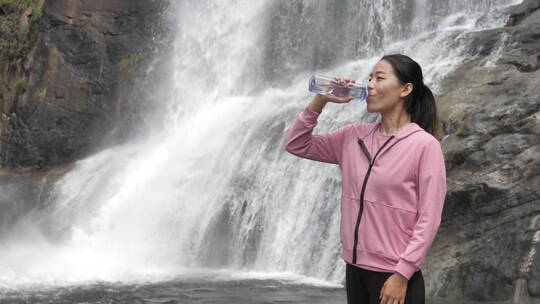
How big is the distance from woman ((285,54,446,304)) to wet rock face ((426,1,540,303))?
14.1ft

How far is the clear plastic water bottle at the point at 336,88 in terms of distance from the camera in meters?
2.65

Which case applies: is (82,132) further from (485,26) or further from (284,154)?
(485,26)

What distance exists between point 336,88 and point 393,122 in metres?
0.26

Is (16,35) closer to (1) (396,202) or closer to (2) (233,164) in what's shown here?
(2) (233,164)

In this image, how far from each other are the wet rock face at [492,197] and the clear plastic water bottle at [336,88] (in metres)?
4.40

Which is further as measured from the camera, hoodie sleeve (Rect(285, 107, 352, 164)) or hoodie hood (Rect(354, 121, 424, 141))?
hoodie sleeve (Rect(285, 107, 352, 164))

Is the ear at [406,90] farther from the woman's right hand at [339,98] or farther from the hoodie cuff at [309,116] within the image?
the hoodie cuff at [309,116]

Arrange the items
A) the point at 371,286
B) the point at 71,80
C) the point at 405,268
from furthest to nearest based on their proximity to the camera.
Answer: the point at 71,80
the point at 371,286
the point at 405,268

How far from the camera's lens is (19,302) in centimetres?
738

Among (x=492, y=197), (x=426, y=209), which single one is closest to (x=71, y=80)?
(x=492, y=197)

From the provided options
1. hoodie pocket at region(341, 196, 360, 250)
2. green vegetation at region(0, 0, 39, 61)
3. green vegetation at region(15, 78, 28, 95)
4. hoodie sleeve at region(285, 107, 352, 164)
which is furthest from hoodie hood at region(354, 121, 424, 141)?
green vegetation at region(0, 0, 39, 61)

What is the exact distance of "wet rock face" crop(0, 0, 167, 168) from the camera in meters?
16.0

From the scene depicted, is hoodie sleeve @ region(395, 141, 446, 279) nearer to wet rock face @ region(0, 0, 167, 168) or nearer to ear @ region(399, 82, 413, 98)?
ear @ region(399, 82, 413, 98)

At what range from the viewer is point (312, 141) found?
2.89m
